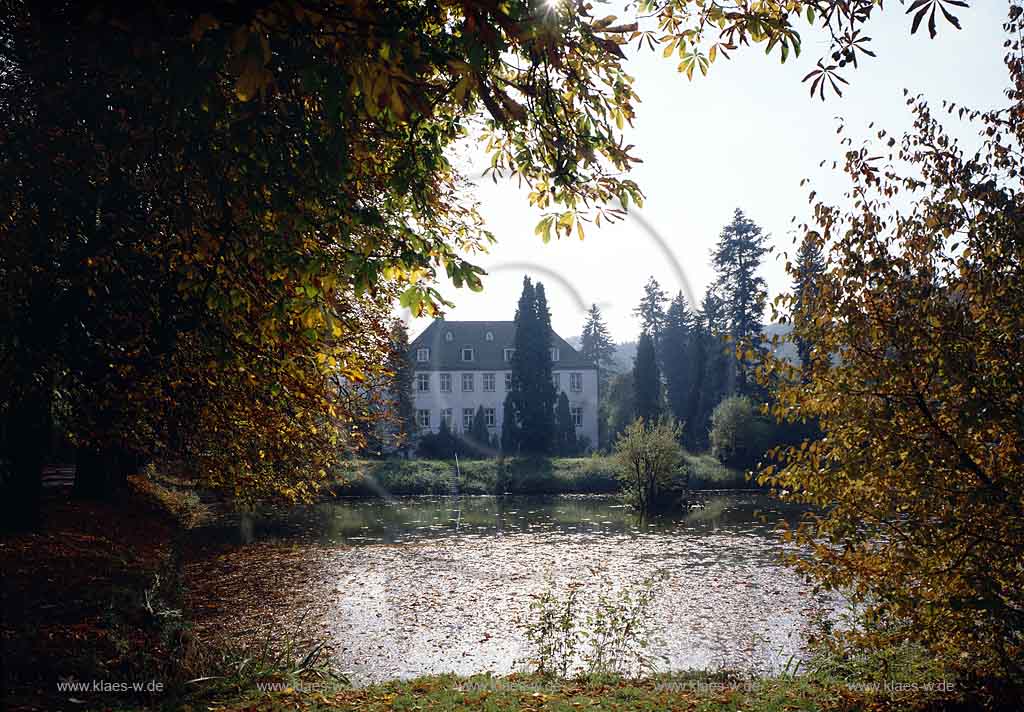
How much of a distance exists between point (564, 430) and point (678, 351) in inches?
940

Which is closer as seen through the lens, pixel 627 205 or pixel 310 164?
pixel 310 164

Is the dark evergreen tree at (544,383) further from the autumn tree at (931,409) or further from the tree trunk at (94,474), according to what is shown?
the autumn tree at (931,409)

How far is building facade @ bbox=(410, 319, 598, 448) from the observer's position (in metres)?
65.1

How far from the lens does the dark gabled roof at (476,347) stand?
66.2m

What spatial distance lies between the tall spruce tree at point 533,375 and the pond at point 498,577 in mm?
20593

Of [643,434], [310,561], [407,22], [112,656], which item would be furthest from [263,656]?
[643,434]

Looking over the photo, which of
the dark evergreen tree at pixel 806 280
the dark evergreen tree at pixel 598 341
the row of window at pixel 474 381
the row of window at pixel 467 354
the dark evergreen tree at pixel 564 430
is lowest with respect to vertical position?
the dark evergreen tree at pixel 564 430

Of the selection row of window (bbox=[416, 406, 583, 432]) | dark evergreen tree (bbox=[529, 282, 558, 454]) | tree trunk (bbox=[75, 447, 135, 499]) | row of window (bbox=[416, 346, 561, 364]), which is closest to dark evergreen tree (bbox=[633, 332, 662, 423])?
dark evergreen tree (bbox=[529, 282, 558, 454])

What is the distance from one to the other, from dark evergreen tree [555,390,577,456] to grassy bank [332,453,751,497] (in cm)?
962

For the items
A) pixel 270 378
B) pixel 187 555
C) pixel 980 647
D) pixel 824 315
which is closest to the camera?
pixel 980 647

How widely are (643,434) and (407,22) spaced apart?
28.8m

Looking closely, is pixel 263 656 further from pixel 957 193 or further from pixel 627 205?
pixel 957 193

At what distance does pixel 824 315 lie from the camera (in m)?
6.89

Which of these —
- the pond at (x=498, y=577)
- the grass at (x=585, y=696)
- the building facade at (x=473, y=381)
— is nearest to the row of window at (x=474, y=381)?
the building facade at (x=473, y=381)
